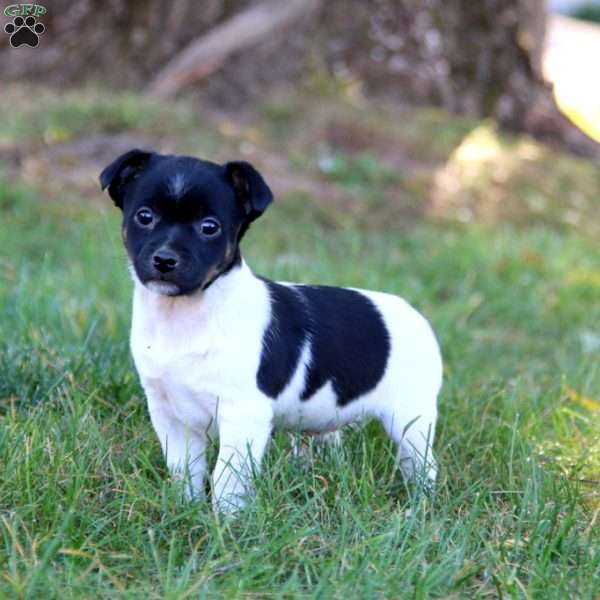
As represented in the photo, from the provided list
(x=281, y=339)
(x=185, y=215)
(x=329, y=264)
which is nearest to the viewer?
(x=185, y=215)

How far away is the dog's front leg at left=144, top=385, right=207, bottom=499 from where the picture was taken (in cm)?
342

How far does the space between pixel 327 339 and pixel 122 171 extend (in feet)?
2.93

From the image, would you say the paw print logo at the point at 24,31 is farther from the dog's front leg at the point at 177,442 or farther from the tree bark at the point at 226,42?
the dog's front leg at the point at 177,442

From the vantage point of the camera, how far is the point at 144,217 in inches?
128

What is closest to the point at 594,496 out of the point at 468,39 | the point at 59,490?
the point at 59,490

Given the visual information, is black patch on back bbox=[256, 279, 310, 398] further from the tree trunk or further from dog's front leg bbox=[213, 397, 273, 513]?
the tree trunk

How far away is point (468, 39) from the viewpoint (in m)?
9.86

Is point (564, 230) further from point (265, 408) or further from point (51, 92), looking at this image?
point (265, 408)

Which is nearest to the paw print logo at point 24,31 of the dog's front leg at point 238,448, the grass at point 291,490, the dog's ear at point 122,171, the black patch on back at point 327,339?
the grass at point 291,490

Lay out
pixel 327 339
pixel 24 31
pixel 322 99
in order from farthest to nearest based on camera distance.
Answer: pixel 322 99 < pixel 24 31 < pixel 327 339

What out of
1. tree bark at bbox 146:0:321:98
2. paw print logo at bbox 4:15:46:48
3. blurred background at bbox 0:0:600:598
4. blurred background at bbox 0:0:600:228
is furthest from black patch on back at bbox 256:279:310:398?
tree bark at bbox 146:0:321:98

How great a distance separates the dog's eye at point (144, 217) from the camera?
323cm

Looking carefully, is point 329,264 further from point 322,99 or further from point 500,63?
point 500,63

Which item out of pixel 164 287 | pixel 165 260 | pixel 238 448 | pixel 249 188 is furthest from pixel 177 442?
pixel 249 188
